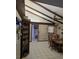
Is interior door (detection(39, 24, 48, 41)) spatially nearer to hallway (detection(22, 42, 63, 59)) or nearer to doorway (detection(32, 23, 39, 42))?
doorway (detection(32, 23, 39, 42))

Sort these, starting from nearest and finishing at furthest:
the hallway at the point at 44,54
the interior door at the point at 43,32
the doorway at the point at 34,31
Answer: the hallway at the point at 44,54
the interior door at the point at 43,32
the doorway at the point at 34,31

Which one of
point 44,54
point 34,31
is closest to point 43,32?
point 34,31

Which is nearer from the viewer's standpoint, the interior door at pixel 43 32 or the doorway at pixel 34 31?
the interior door at pixel 43 32

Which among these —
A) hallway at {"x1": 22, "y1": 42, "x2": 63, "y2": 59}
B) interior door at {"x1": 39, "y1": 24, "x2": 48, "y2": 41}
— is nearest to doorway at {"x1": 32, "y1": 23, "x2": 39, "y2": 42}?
interior door at {"x1": 39, "y1": 24, "x2": 48, "y2": 41}

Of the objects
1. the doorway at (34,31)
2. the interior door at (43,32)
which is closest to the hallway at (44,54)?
the interior door at (43,32)

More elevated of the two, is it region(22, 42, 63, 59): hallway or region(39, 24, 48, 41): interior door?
region(39, 24, 48, 41): interior door

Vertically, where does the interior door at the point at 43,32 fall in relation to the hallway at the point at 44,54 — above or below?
above

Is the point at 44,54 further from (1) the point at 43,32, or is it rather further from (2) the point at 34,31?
(2) the point at 34,31

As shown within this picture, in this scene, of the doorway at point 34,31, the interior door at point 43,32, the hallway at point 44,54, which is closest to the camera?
the hallway at point 44,54

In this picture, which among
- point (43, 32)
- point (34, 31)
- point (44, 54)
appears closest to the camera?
point (44, 54)

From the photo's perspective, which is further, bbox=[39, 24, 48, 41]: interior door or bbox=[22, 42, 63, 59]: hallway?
bbox=[39, 24, 48, 41]: interior door

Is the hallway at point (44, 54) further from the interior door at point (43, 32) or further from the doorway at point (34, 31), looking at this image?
the doorway at point (34, 31)
